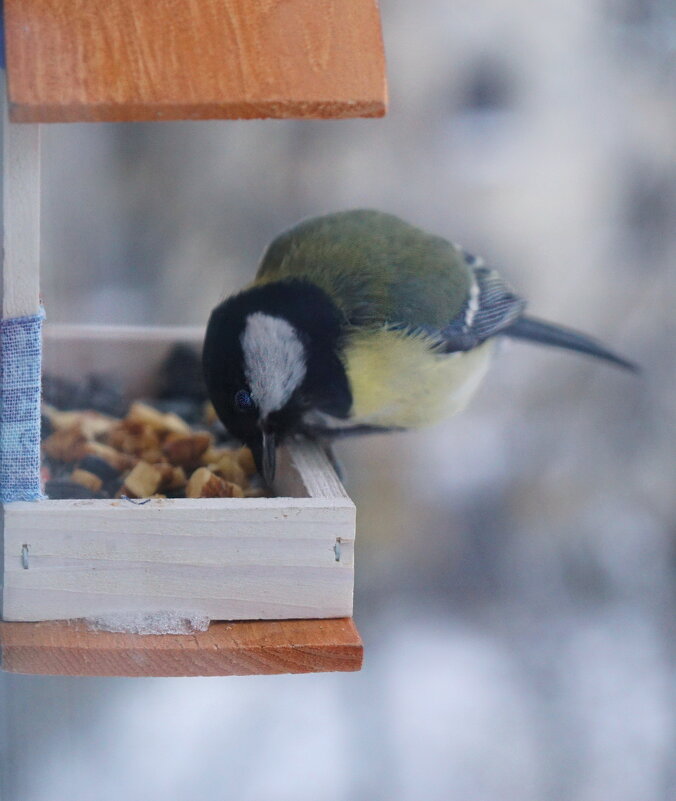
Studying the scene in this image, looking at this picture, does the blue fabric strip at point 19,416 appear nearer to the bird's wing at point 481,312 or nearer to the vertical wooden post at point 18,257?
the vertical wooden post at point 18,257

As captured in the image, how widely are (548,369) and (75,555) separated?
245 cm

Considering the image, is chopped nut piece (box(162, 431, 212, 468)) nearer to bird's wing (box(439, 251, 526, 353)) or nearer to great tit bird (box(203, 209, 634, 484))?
great tit bird (box(203, 209, 634, 484))

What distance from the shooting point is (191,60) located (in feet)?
3.05

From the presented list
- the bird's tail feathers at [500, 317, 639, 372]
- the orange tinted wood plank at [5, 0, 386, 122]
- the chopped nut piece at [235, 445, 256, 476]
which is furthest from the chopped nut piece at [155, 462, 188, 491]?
the bird's tail feathers at [500, 317, 639, 372]

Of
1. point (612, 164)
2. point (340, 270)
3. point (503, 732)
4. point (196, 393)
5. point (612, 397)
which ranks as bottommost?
point (503, 732)

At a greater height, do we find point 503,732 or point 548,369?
point 548,369

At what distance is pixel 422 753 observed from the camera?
97.9 inches

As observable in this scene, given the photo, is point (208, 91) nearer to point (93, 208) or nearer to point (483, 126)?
point (93, 208)

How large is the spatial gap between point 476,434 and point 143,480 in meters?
2.11

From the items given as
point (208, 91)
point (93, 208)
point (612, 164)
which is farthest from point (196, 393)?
point (612, 164)

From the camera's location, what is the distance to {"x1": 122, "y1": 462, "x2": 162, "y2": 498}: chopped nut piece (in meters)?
1.28

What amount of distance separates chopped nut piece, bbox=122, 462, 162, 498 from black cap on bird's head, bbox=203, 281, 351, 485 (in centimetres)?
12

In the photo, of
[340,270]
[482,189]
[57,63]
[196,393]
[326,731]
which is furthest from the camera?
[482,189]

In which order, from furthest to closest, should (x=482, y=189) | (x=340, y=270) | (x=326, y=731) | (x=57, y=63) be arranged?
(x=482, y=189), (x=326, y=731), (x=340, y=270), (x=57, y=63)
